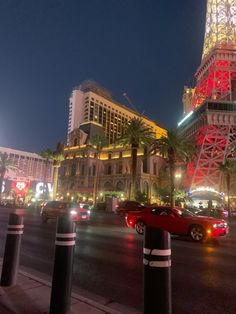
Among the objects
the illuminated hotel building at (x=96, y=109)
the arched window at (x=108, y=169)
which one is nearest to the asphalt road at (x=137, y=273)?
the arched window at (x=108, y=169)

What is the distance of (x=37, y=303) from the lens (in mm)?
4117

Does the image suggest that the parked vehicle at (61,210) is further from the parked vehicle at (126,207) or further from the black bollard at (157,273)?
the black bollard at (157,273)

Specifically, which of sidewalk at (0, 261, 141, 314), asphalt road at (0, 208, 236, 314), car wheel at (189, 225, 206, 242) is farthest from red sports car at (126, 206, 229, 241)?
sidewalk at (0, 261, 141, 314)

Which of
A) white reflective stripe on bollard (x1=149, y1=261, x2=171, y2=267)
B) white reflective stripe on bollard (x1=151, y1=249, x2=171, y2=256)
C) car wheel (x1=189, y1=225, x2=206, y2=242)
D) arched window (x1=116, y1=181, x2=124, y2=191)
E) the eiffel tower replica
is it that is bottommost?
car wheel (x1=189, y1=225, x2=206, y2=242)

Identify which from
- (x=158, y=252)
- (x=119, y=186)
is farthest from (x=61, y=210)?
(x=119, y=186)

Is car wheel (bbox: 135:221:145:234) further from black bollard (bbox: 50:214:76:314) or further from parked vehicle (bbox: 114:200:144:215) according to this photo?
parked vehicle (bbox: 114:200:144:215)

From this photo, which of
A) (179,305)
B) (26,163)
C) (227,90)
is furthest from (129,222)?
(26,163)

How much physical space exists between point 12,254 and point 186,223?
31.1 ft

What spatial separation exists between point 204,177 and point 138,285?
215ft

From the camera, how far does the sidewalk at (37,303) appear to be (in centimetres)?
388

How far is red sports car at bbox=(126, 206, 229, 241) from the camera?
1230cm

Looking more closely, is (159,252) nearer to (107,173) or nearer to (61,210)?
(61,210)

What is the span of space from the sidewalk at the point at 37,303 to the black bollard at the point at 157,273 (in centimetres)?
109

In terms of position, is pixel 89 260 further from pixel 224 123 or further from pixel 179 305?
pixel 224 123
